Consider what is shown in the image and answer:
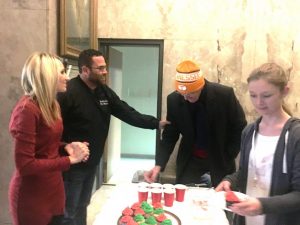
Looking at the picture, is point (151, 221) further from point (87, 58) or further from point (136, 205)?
point (87, 58)

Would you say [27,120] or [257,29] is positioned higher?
[257,29]

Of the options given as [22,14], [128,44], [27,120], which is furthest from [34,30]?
[128,44]

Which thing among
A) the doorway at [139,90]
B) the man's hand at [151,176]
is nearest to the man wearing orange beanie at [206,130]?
the man's hand at [151,176]

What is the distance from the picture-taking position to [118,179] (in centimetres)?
451

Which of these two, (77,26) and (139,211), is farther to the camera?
(77,26)

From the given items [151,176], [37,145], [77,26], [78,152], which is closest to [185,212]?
[151,176]

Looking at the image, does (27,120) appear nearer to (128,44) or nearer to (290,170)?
(290,170)

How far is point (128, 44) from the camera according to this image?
147 inches

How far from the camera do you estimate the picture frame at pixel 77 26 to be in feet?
8.75

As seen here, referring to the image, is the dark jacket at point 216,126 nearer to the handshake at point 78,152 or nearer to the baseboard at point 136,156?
the handshake at point 78,152

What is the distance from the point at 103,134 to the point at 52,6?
3.39ft

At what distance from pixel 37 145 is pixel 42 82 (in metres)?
0.32

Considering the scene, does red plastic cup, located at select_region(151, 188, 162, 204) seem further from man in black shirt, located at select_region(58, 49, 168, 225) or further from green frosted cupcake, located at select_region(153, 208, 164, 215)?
man in black shirt, located at select_region(58, 49, 168, 225)

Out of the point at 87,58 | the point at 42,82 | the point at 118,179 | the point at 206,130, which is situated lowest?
the point at 118,179
